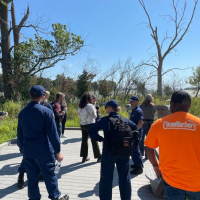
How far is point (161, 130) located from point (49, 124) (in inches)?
62.7

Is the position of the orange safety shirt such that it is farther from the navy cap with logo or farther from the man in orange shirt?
the navy cap with logo

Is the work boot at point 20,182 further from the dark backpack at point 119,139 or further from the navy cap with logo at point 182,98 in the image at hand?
the navy cap with logo at point 182,98

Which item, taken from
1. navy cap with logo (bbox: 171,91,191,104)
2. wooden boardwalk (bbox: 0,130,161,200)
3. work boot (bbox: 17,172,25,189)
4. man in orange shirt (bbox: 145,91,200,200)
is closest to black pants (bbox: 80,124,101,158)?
wooden boardwalk (bbox: 0,130,161,200)

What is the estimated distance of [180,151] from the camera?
6.48 feet

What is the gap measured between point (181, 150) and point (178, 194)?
1.39 feet

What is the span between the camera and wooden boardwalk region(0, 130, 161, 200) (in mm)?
3671

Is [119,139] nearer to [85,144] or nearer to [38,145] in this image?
[38,145]

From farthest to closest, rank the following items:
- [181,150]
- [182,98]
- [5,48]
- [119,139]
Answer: [5,48]
[119,139]
[182,98]
[181,150]

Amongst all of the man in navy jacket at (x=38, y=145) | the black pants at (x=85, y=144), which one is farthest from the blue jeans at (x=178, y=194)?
the black pants at (x=85, y=144)

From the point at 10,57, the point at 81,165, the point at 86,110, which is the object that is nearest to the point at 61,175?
the point at 81,165

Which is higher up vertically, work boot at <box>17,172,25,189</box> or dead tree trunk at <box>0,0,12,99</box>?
dead tree trunk at <box>0,0,12,99</box>

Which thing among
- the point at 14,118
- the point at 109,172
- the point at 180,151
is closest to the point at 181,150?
the point at 180,151

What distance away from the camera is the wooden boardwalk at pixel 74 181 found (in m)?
3.67

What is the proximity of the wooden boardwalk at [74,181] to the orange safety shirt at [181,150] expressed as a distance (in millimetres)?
1837
